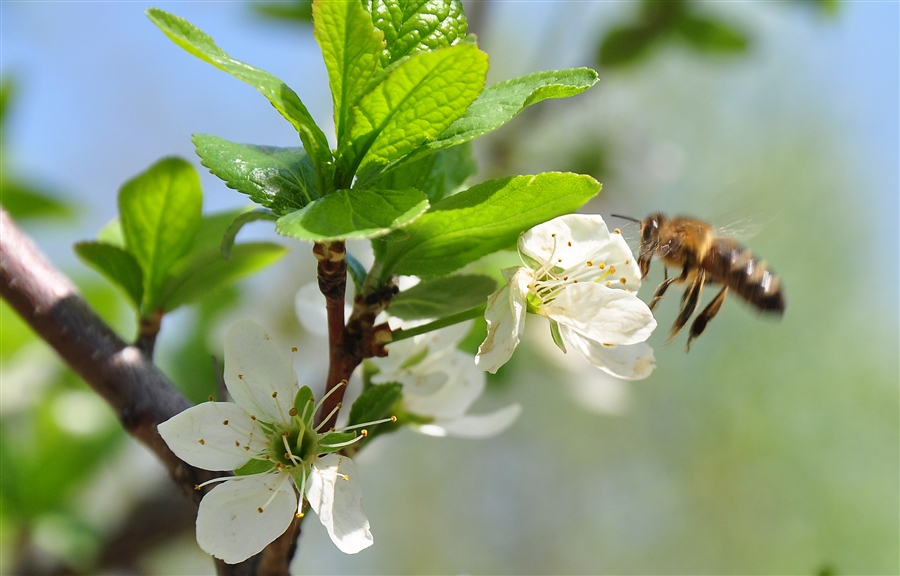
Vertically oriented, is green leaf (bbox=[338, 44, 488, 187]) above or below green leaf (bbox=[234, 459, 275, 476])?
above

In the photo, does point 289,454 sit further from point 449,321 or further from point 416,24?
point 416,24

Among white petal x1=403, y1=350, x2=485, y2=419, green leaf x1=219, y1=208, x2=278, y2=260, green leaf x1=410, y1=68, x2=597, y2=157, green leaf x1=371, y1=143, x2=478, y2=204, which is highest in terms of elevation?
green leaf x1=410, y1=68, x2=597, y2=157

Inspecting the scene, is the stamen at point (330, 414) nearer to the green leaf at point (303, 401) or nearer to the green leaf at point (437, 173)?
the green leaf at point (303, 401)

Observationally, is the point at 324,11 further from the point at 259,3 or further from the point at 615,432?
the point at 615,432

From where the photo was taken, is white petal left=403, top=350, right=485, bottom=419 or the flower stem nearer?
the flower stem

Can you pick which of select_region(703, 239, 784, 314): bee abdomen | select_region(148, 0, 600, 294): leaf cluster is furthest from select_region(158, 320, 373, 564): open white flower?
select_region(703, 239, 784, 314): bee abdomen

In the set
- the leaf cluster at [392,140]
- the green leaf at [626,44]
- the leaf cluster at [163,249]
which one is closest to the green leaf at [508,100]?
the leaf cluster at [392,140]

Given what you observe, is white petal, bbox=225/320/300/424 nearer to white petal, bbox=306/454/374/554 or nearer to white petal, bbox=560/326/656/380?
white petal, bbox=306/454/374/554

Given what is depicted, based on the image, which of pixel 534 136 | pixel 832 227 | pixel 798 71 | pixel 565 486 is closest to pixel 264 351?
pixel 534 136
